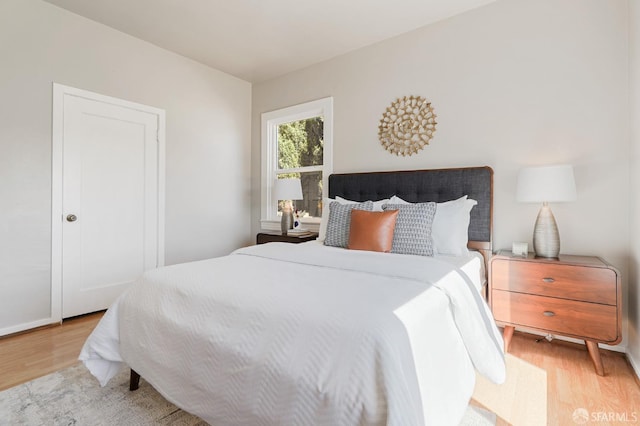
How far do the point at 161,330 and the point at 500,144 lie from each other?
109 inches

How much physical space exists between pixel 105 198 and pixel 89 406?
2.07m

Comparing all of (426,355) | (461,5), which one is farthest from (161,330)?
(461,5)

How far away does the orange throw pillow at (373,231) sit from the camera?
7.69 ft

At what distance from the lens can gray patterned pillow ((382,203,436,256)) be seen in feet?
7.48

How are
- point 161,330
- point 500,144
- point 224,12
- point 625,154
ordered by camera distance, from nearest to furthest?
1. point 161,330
2. point 625,154
3. point 500,144
4. point 224,12

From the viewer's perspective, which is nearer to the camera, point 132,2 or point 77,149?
point 132,2

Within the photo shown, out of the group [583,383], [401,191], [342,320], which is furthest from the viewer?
[401,191]

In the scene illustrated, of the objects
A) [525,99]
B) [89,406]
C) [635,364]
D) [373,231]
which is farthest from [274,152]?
[635,364]

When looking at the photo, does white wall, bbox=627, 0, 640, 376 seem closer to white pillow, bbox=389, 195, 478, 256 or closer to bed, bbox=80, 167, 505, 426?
white pillow, bbox=389, 195, 478, 256

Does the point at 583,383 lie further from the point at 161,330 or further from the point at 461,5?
the point at 461,5

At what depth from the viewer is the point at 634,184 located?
6.83 ft

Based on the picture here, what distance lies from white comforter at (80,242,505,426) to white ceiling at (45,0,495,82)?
2.24m

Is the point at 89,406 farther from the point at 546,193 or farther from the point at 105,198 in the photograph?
the point at 546,193

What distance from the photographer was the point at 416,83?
10.1ft
